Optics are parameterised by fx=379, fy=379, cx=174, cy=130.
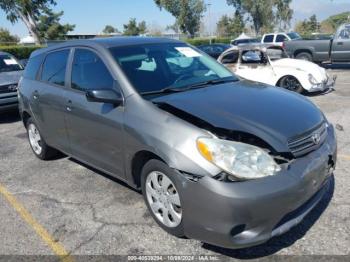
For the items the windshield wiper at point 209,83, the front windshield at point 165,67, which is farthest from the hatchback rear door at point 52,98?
the windshield wiper at point 209,83

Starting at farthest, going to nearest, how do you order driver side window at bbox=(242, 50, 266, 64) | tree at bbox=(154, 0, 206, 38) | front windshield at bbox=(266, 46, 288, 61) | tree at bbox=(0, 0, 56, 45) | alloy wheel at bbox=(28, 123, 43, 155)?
1. tree at bbox=(154, 0, 206, 38)
2. tree at bbox=(0, 0, 56, 45)
3. front windshield at bbox=(266, 46, 288, 61)
4. driver side window at bbox=(242, 50, 266, 64)
5. alloy wheel at bbox=(28, 123, 43, 155)

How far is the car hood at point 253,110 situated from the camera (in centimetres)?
299

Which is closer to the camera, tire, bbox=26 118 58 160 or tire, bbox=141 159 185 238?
tire, bbox=141 159 185 238

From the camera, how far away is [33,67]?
5.53 metres

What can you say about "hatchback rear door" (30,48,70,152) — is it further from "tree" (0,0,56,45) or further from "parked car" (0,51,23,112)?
"tree" (0,0,56,45)

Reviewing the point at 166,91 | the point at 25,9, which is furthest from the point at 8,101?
the point at 25,9

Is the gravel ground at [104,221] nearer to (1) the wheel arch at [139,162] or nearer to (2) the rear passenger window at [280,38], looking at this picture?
(1) the wheel arch at [139,162]

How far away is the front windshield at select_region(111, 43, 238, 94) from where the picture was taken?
12.4 ft

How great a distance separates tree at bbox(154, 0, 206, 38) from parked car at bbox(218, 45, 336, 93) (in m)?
42.6

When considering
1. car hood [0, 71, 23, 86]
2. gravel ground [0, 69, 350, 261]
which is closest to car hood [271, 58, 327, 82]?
gravel ground [0, 69, 350, 261]

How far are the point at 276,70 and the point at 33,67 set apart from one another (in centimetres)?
629

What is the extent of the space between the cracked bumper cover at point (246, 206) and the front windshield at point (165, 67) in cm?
125

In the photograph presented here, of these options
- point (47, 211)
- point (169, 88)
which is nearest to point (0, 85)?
point (47, 211)

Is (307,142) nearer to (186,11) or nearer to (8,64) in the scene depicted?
(8,64)
